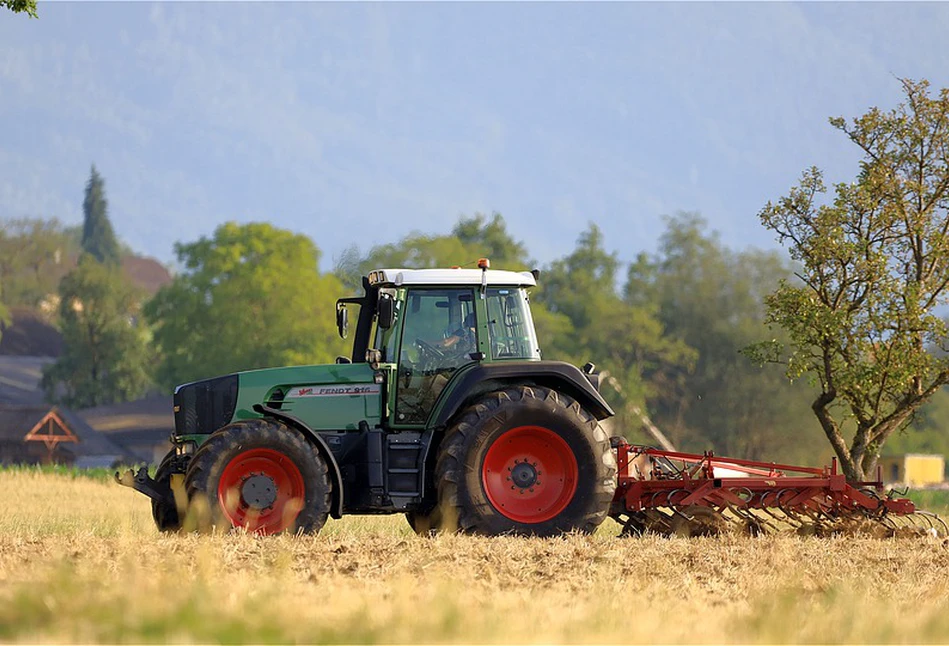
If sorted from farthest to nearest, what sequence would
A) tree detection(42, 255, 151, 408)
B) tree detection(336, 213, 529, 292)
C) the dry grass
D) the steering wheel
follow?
tree detection(42, 255, 151, 408), tree detection(336, 213, 529, 292), the steering wheel, the dry grass

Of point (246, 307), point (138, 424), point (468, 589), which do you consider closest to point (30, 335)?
point (138, 424)

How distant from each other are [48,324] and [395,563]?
9422 centimetres

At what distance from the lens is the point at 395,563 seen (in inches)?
429

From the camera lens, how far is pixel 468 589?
9.62 metres

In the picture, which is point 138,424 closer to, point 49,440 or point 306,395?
point 49,440

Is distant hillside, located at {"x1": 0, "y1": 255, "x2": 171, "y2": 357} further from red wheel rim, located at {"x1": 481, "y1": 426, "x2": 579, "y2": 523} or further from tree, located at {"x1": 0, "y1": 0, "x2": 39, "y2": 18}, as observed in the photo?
red wheel rim, located at {"x1": 481, "y1": 426, "x2": 579, "y2": 523}

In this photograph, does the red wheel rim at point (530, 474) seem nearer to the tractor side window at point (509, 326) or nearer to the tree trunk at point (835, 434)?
the tractor side window at point (509, 326)

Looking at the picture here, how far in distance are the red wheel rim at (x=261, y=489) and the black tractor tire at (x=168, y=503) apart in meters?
0.84

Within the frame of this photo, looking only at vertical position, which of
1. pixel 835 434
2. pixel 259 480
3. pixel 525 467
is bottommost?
pixel 259 480

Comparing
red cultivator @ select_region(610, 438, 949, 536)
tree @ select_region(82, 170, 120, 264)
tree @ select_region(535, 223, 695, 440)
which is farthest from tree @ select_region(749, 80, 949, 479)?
tree @ select_region(82, 170, 120, 264)

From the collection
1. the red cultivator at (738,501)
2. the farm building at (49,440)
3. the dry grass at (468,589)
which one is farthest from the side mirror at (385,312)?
the farm building at (49,440)

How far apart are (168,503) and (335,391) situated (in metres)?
1.93

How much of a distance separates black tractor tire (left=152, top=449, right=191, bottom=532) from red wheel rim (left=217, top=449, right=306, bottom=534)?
0.84m

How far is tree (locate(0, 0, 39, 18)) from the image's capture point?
16250 millimetres
